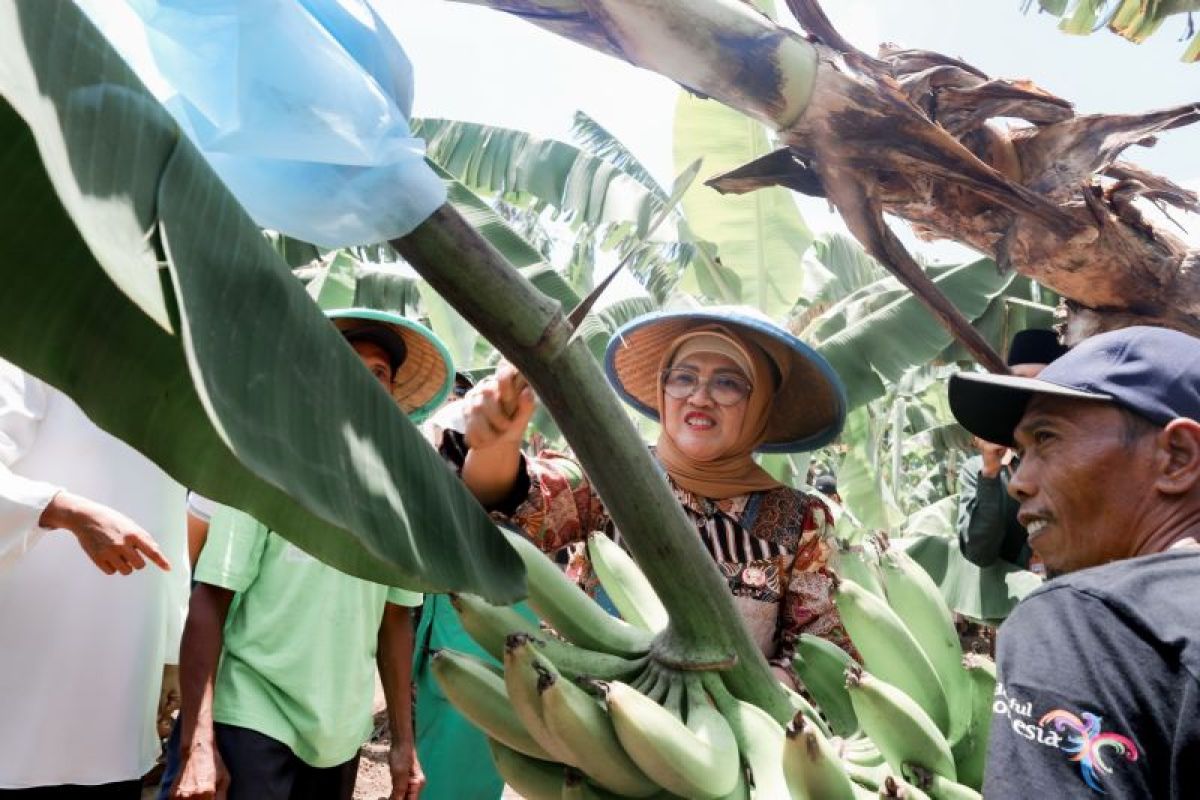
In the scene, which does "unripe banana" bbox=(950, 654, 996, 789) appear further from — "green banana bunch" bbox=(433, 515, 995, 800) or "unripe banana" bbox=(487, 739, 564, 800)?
"unripe banana" bbox=(487, 739, 564, 800)

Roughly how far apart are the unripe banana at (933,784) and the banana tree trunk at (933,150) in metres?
0.69

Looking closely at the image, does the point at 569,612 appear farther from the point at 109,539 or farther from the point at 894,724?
the point at 109,539

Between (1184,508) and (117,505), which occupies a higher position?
(117,505)

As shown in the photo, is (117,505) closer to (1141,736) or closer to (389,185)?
(389,185)

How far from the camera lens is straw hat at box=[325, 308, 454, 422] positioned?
2.23 meters

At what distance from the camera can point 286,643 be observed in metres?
2.01

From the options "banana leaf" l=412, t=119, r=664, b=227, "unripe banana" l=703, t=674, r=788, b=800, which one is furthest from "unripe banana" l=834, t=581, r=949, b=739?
"banana leaf" l=412, t=119, r=664, b=227

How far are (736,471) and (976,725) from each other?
2.29ft

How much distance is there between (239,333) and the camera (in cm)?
63

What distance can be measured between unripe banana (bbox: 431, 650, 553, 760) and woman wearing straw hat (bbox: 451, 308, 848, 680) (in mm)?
419

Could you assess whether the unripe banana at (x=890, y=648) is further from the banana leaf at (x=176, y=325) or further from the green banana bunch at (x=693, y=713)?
the banana leaf at (x=176, y=325)

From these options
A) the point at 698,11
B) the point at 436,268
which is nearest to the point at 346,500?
the point at 436,268

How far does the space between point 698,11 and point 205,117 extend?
0.66 metres

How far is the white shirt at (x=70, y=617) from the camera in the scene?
1.63m
